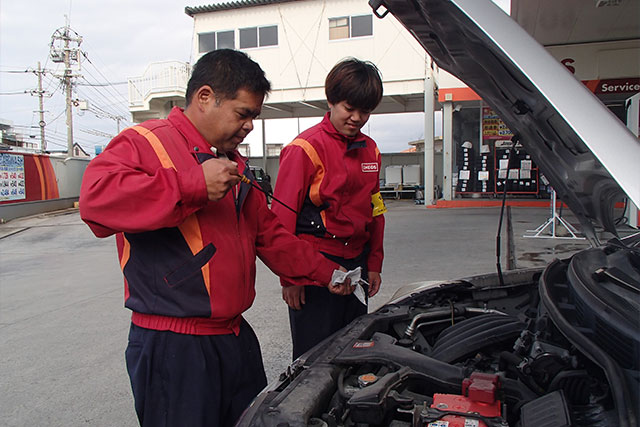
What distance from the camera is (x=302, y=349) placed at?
7.76 ft

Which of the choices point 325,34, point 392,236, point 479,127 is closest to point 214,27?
point 325,34

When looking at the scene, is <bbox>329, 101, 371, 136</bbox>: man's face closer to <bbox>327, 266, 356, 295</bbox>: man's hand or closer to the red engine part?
<bbox>327, 266, 356, 295</bbox>: man's hand

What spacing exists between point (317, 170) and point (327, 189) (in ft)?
0.34

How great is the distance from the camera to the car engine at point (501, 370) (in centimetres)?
128

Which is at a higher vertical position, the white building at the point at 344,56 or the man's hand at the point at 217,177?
the white building at the point at 344,56

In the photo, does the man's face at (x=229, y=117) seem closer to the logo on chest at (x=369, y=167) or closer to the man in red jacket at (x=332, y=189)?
the man in red jacket at (x=332, y=189)

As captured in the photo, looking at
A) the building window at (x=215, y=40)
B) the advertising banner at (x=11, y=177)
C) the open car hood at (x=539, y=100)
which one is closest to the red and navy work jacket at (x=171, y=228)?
the open car hood at (x=539, y=100)

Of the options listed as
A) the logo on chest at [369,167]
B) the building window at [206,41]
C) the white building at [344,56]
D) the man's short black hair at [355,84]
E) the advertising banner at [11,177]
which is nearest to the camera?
the man's short black hair at [355,84]

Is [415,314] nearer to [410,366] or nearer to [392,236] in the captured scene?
[410,366]

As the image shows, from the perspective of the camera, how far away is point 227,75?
62.6 inches

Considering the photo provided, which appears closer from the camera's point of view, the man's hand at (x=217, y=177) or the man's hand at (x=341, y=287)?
the man's hand at (x=217, y=177)

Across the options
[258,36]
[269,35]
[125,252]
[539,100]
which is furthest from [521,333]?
[258,36]

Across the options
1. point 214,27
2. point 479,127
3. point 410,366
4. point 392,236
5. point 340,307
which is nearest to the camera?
point 410,366

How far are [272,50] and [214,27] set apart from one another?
2.69 metres
